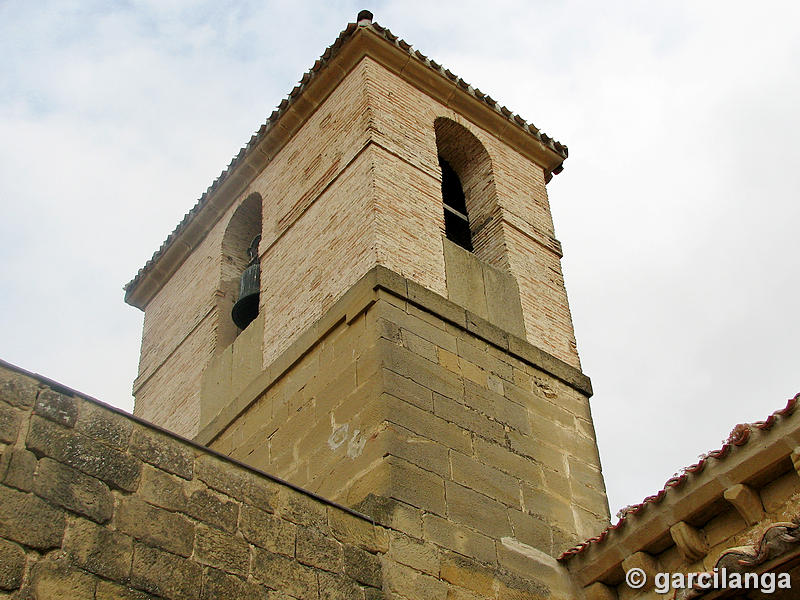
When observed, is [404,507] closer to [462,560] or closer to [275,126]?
[462,560]

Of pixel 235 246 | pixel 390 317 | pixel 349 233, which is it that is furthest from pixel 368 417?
pixel 235 246

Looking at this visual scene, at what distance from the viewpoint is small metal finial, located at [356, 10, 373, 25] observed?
928 centimetres

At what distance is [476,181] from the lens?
966 cm

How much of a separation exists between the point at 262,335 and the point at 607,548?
3.42m

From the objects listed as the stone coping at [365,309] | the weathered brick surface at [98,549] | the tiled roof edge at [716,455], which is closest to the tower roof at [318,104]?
the stone coping at [365,309]

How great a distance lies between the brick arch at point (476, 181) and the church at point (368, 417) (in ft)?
0.08

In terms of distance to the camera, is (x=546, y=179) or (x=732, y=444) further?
(x=546, y=179)

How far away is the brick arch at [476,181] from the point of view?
354 inches

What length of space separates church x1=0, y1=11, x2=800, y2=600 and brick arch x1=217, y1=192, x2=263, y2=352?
0.9 inches

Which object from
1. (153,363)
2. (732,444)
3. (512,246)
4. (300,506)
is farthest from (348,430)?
(153,363)

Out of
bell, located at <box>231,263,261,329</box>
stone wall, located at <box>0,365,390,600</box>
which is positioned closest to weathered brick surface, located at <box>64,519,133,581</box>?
stone wall, located at <box>0,365,390,600</box>

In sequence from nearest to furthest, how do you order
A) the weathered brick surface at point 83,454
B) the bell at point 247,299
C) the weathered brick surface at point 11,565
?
the weathered brick surface at point 11,565
the weathered brick surface at point 83,454
the bell at point 247,299

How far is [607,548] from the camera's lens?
619 cm

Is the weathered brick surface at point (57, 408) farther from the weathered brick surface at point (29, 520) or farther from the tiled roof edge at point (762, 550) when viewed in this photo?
the tiled roof edge at point (762, 550)
